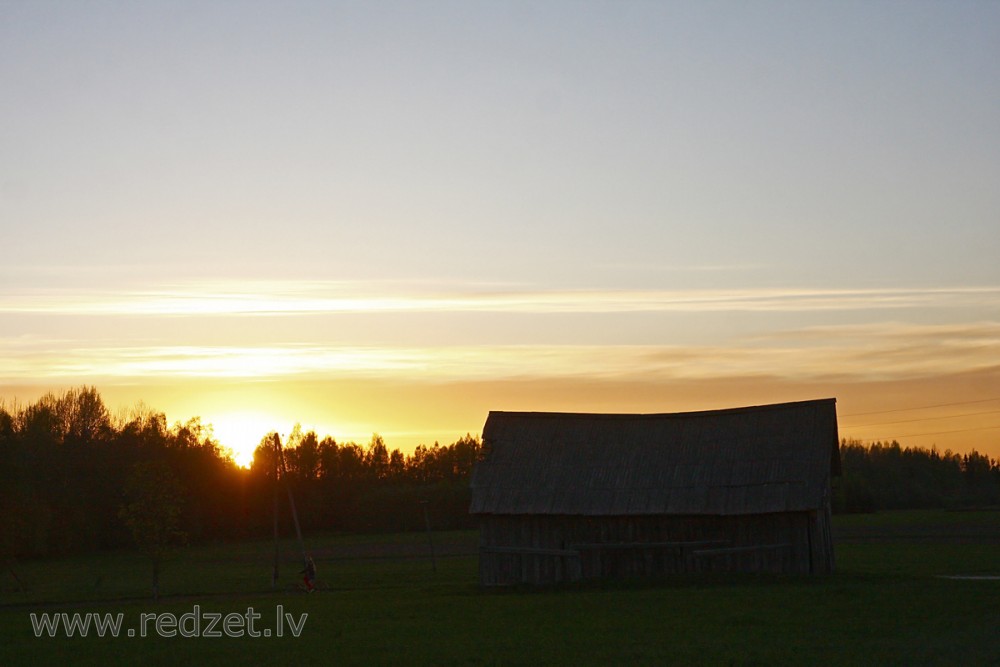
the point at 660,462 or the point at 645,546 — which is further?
the point at 660,462

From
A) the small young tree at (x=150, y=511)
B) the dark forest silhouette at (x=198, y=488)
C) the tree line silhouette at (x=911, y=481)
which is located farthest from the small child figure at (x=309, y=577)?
the tree line silhouette at (x=911, y=481)

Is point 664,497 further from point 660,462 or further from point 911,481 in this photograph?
point 911,481

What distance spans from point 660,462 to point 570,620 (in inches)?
576

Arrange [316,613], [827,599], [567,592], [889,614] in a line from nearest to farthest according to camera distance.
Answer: [889,614] → [827,599] → [316,613] → [567,592]

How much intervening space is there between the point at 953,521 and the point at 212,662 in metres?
69.9

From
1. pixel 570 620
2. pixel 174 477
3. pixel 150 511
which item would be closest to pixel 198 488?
pixel 174 477

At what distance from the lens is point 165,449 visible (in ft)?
300

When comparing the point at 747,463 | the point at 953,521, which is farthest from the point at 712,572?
the point at 953,521

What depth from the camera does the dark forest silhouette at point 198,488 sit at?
3196 inches

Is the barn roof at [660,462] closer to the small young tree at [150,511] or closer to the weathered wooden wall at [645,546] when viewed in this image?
the weathered wooden wall at [645,546]

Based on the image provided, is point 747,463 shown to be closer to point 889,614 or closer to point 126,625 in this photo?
point 889,614

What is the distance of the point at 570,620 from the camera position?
986 inches

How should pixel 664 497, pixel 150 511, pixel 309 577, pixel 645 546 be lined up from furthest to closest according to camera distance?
→ pixel 150 511 < pixel 309 577 < pixel 664 497 < pixel 645 546

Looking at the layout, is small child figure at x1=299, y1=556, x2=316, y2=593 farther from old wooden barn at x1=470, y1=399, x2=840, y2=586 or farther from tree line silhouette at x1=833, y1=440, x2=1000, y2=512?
tree line silhouette at x1=833, y1=440, x2=1000, y2=512
